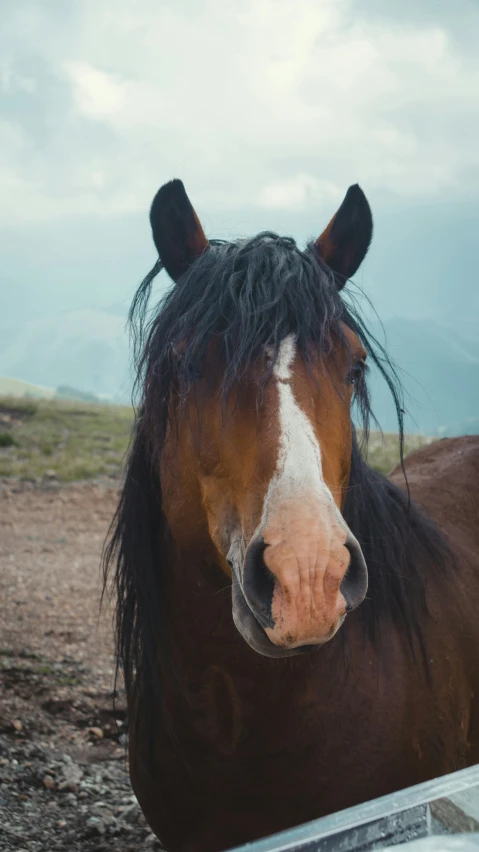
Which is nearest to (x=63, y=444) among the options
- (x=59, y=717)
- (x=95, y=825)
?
(x=59, y=717)

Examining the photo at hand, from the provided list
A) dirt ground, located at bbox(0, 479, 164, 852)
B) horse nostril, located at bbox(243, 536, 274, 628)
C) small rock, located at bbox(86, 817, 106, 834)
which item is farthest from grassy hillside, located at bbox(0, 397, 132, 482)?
horse nostril, located at bbox(243, 536, 274, 628)

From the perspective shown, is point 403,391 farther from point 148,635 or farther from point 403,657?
point 148,635

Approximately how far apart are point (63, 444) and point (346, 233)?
12.1m

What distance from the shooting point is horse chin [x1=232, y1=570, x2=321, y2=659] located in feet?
4.84

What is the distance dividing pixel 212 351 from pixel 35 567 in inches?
230

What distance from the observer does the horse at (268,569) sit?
1553 mm

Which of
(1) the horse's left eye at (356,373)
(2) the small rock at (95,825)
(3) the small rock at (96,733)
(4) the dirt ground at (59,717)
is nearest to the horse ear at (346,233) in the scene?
(1) the horse's left eye at (356,373)

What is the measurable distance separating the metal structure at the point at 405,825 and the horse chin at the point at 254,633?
317 millimetres

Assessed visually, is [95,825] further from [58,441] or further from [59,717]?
[58,441]

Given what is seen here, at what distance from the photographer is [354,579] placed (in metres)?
1.51

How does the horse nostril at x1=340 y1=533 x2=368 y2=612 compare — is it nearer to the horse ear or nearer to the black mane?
the black mane

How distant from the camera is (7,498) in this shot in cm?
977

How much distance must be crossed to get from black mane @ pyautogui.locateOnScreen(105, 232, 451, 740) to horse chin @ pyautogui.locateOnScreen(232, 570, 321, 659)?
0.53 m

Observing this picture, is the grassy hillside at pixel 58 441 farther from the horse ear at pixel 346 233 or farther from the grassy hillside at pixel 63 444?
the horse ear at pixel 346 233
